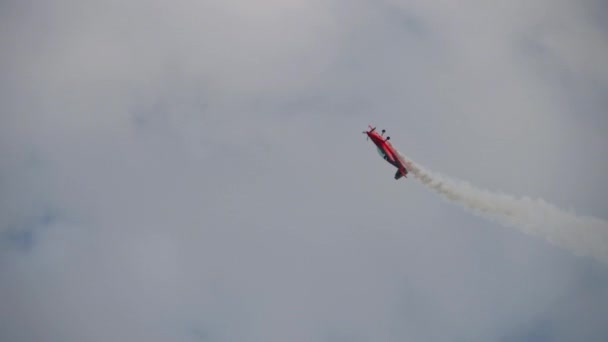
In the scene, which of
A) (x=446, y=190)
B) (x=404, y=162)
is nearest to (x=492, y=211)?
(x=446, y=190)

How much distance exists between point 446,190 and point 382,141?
557 inches

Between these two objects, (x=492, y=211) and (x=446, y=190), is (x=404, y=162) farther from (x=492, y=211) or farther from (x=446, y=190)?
(x=492, y=211)

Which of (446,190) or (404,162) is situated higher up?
(404,162)

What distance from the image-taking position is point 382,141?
119625mm

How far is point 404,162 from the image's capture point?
397 feet

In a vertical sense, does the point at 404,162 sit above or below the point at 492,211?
above

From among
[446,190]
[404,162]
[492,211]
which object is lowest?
[492,211]

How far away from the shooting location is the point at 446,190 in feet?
393

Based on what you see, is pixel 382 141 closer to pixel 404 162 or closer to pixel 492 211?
pixel 404 162

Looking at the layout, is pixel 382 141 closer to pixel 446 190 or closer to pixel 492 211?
pixel 446 190

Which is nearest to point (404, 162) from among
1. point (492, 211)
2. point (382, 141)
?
point (382, 141)

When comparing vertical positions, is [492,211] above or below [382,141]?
below

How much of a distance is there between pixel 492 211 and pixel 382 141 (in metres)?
22.2

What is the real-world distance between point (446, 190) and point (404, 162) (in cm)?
879
